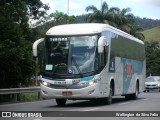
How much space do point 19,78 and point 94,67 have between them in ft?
29.8

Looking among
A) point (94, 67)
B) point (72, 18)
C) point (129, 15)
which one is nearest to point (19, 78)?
point (94, 67)

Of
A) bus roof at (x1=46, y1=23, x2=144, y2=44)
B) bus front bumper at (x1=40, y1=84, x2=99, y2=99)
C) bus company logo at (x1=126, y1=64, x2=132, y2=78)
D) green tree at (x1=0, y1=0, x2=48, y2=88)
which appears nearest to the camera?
bus front bumper at (x1=40, y1=84, x2=99, y2=99)

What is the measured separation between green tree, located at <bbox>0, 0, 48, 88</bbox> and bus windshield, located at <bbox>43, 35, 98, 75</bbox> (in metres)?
6.24

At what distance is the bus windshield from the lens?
18953 millimetres

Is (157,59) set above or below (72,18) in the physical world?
below

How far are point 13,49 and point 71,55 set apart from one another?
280 inches

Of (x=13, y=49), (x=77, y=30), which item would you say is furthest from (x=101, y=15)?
(x=77, y=30)

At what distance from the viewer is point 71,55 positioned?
62.5 feet

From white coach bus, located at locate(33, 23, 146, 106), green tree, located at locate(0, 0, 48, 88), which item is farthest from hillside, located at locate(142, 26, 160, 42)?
white coach bus, located at locate(33, 23, 146, 106)

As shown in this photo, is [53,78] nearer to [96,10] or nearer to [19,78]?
[19,78]

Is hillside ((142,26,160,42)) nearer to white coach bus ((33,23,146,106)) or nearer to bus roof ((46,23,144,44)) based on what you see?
white coach bus ((33,23,146,106))

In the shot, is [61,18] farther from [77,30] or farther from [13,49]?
[77,30]

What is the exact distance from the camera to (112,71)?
21.4 metres

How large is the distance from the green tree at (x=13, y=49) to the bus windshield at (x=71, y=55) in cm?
624
